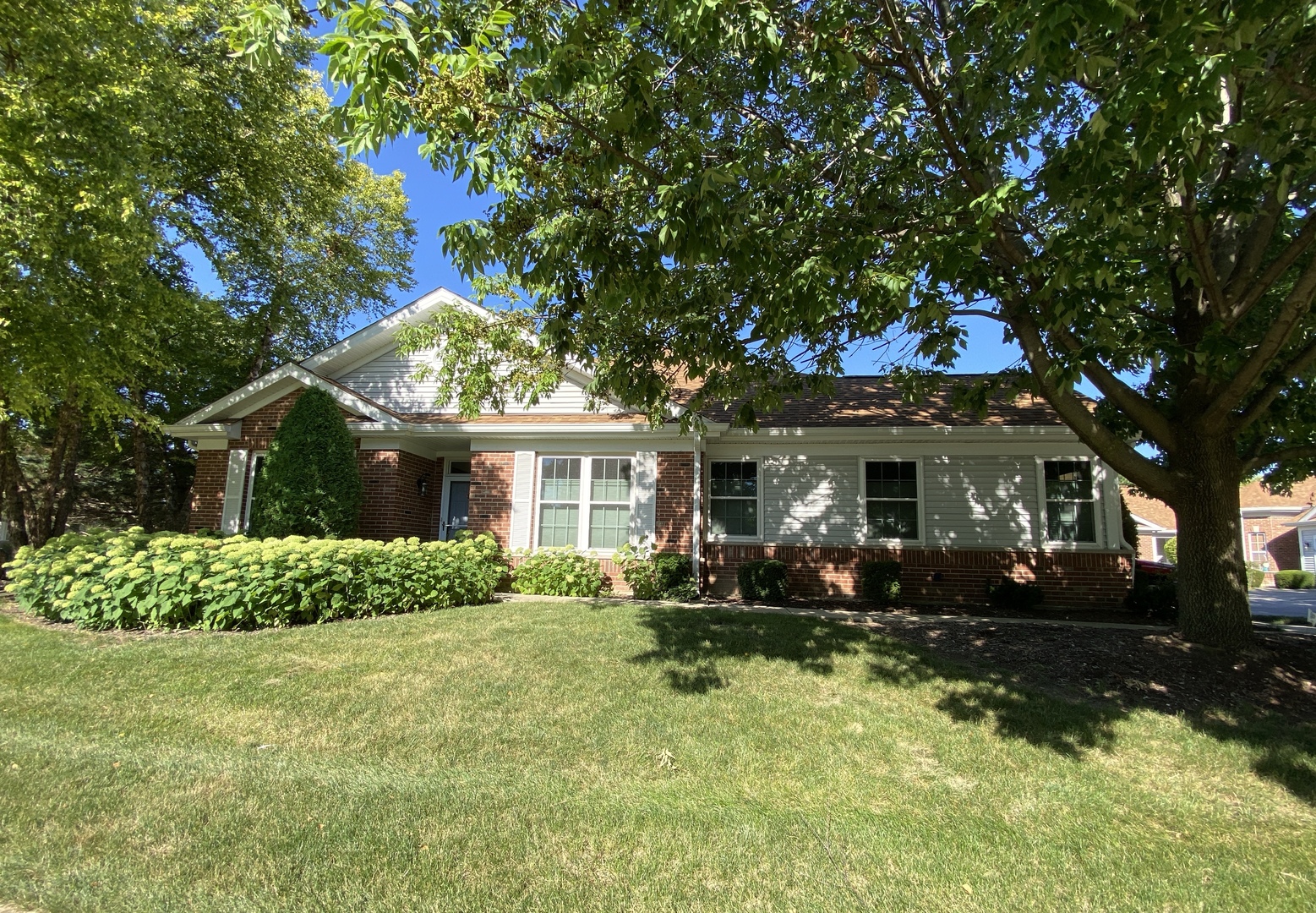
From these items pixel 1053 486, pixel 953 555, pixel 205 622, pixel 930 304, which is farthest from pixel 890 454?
pixel 205 622

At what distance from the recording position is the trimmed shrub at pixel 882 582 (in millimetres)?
11750

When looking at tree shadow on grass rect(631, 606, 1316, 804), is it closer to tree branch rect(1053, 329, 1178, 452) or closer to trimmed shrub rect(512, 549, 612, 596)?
tree branch rect(1053, 329, 1178, 452)

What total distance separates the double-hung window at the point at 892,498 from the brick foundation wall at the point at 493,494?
6736mm

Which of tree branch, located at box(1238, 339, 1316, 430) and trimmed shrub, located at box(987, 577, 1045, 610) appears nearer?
tree branch, located at box(1238, 339, 1316, 430)

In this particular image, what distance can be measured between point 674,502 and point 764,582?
83.5 inches

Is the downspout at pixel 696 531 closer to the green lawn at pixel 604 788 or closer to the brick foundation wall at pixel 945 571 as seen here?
the brick foundation wall at pixel 945 571

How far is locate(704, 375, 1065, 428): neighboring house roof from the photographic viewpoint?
12.8 m

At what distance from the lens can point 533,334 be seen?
995cm

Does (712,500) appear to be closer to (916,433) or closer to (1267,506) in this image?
(916,433)

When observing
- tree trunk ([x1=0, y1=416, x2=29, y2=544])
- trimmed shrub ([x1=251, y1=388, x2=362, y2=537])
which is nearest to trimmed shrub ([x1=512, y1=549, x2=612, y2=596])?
trimmed shrub ([x1=251, y1=388, x2=362, y2=537])

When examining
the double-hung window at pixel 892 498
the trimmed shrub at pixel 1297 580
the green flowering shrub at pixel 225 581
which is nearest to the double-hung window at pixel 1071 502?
the double-hung window at pixel 892 498

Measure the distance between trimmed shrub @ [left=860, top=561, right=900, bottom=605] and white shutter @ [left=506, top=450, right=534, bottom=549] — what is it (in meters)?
6.12

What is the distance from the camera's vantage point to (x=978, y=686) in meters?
6.34

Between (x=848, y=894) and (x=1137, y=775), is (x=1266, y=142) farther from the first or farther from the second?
(x=848, y=894)
